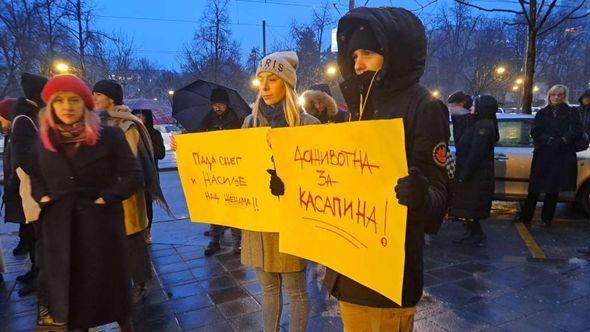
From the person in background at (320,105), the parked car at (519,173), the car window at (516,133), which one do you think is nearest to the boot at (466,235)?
the parked car at (519,173)

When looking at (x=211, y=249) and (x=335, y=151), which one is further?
(x=211, y=249)

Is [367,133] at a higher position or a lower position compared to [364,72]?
lower

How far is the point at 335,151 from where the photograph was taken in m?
1.93

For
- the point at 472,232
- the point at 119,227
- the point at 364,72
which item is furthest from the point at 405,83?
the point at 472,232

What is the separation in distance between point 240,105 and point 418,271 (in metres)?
4.40

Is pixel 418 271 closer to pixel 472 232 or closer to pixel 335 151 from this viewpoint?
pixel 335 151

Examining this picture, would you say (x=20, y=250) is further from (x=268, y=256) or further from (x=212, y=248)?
(x=268, y=256)

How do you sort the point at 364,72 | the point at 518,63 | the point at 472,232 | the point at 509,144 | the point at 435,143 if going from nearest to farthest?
the point at 435,143 → the point at 364,72 → the point at 472,232 → the point at 509,144 → the point at 518,63

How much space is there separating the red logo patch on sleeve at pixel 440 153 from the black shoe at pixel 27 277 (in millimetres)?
4438

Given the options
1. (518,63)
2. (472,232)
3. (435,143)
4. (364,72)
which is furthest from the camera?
(518,63)

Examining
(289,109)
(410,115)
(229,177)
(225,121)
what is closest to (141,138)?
(229,177)

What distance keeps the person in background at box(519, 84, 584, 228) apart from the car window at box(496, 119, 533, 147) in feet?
2.81

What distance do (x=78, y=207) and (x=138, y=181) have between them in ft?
1.33

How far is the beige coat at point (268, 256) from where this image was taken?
2.62 meters
